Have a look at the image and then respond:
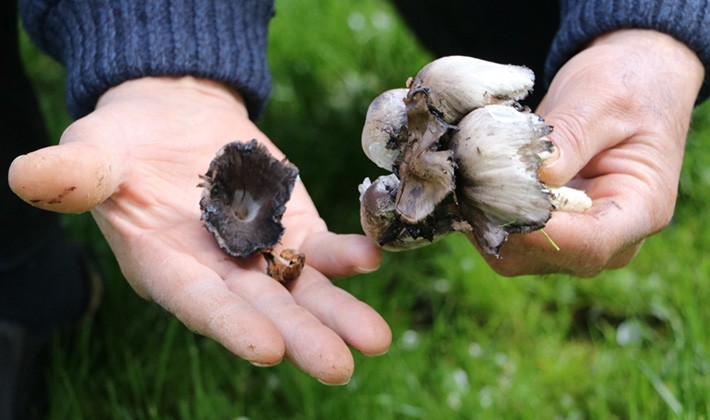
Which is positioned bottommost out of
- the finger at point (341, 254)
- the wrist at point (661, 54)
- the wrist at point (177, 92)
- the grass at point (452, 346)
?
the grass at point (452, 346)

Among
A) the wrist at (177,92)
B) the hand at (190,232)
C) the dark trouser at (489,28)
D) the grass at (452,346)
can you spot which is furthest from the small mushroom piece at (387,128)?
the dark trouser at (489,28)

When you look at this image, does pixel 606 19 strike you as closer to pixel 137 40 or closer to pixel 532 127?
pixel 532 127

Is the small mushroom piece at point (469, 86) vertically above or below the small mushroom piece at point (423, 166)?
above

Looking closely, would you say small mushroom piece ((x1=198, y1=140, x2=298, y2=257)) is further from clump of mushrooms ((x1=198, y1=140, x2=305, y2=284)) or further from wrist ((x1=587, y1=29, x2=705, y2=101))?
wrist ((x1=587, y1=29, x2=705, y2=101))

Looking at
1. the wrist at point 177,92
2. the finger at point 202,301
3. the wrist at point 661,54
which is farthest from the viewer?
the wrist at point 177,92

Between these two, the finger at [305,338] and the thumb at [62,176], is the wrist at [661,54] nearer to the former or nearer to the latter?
the finger at [305,338]

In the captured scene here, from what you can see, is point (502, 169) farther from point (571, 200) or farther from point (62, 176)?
point (62, 176)

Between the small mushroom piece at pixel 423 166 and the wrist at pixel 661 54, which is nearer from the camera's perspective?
the small mushroom piece at pixel 423 166

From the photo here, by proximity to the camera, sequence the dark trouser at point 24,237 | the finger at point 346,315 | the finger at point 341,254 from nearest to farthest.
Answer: the finger at point 346,315
the finger at point 341,254
the dark trouser at point 24,237
